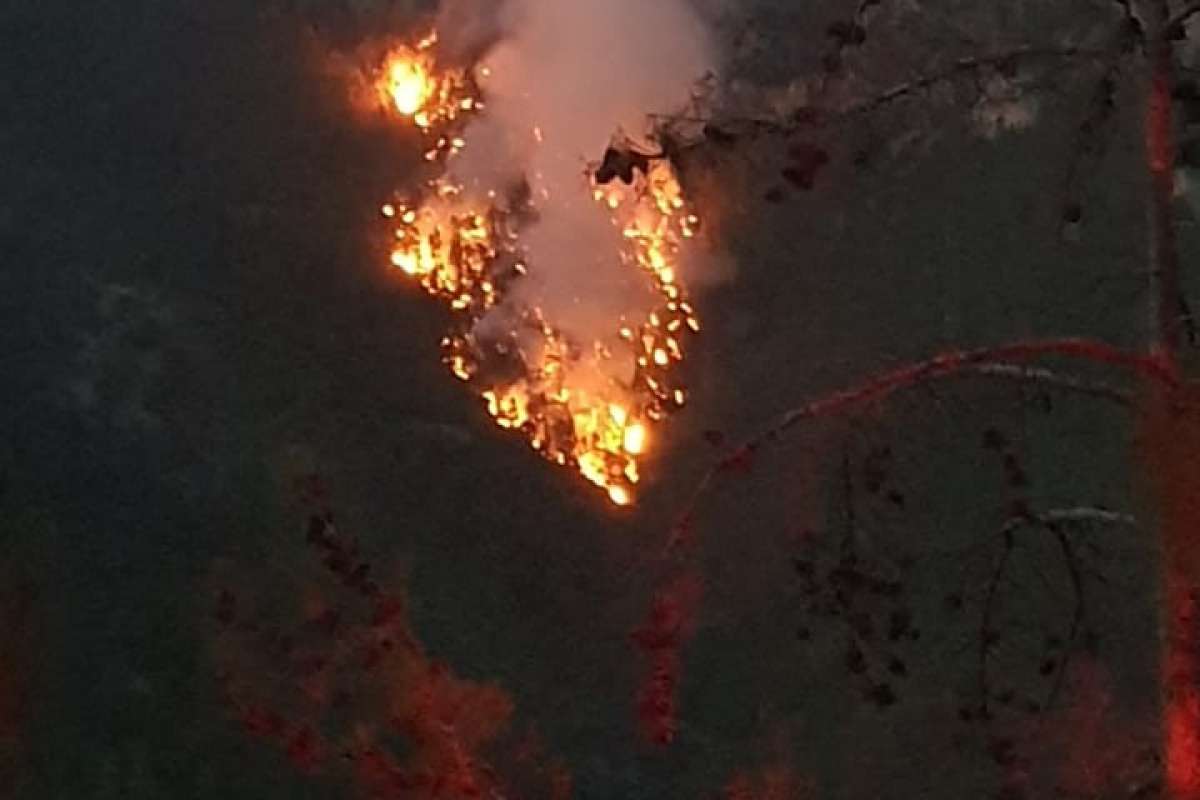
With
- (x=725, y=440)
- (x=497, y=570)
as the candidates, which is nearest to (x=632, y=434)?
(x=497, y=570)

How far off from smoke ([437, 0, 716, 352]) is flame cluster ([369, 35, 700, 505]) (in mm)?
179

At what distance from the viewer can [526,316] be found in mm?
22000

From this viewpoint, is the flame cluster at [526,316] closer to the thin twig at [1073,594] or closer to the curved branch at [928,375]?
the thin twig at [1073,594]

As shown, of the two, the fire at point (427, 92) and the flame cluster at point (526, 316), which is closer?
the flame cluster at point (526, 316)

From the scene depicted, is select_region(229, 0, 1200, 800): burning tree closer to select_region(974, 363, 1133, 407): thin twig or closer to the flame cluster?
select_region(974, 363, 1133, 407): thin twig

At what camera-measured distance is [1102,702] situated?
25.2 feet

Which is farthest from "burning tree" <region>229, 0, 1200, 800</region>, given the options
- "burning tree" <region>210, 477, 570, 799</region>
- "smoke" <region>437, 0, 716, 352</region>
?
"smoke" <region>437, 0, 716, 352</region>

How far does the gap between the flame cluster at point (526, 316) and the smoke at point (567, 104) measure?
0.59 feet

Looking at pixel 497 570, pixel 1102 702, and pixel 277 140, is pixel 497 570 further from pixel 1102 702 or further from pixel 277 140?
pixel 1102 702

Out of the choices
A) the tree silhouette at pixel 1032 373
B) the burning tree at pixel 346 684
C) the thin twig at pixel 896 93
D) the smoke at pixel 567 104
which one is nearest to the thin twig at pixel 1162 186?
the tree silhouette at pixel 1032 373

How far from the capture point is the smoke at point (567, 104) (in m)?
22.3

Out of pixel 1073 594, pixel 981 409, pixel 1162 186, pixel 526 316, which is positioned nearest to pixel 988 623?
pixel 1073 594

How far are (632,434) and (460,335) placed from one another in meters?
2.35

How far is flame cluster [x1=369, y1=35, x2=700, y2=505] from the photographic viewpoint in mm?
21281
